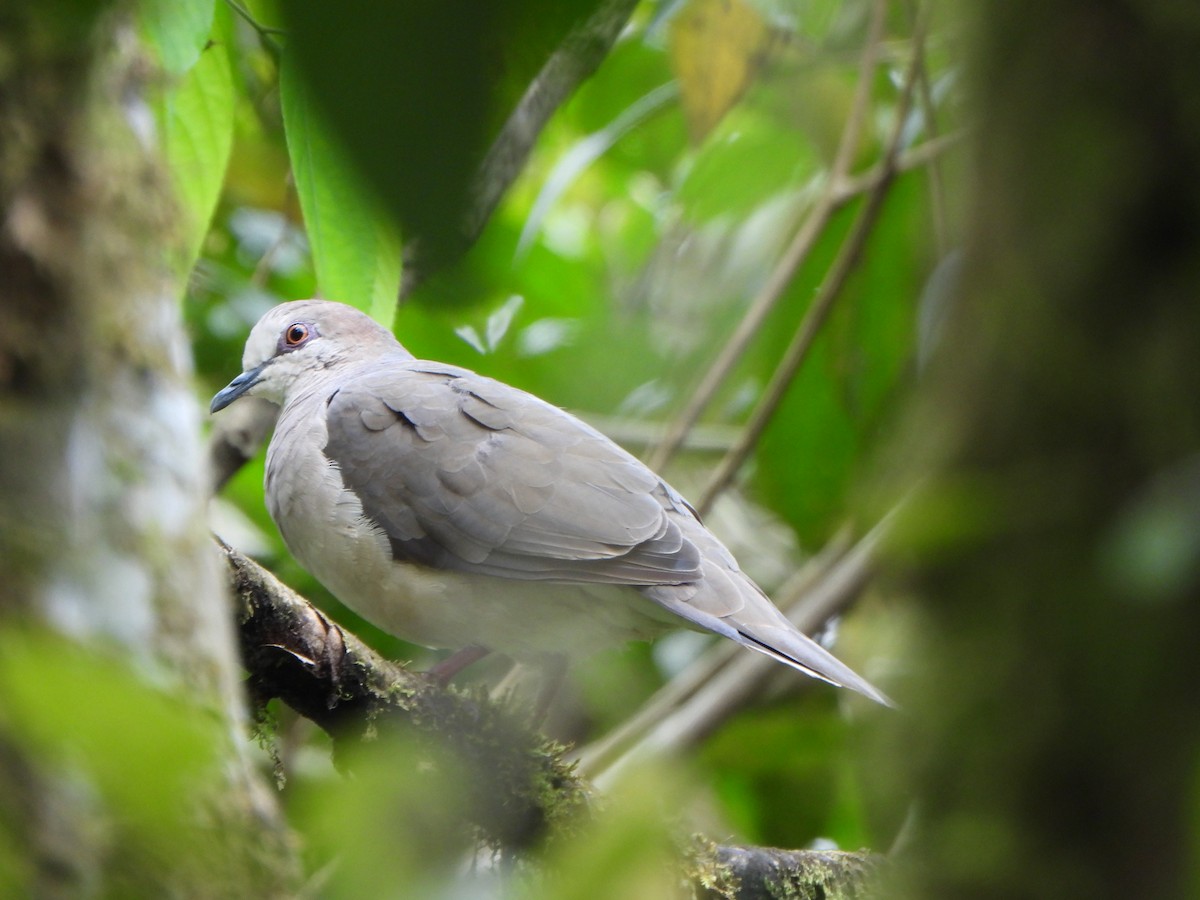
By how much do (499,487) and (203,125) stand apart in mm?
1564

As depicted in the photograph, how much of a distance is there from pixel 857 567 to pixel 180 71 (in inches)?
113

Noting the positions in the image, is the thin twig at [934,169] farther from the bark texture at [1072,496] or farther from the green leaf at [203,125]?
the bark texture at [1072,496]

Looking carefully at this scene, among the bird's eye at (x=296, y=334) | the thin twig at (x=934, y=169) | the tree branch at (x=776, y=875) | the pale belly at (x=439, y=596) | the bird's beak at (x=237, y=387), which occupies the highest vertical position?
the thin twig at (x=934, y=169)

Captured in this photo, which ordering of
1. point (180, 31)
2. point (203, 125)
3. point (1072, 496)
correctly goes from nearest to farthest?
point (1072, 496) < point (180, 31) < point (203, 125)

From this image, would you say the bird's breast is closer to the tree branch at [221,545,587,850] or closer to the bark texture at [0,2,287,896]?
the tree branch at [221,545,587,850]

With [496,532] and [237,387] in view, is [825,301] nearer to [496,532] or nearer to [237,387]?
[496,532]

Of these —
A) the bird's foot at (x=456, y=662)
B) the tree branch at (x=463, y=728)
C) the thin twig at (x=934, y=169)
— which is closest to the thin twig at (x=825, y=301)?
the thin twig at (x=934, y=169)

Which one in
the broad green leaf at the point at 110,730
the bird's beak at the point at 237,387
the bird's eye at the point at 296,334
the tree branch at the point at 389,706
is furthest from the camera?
the bird's eye at the point at 296,334

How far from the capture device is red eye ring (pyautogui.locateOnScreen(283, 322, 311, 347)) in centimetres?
439

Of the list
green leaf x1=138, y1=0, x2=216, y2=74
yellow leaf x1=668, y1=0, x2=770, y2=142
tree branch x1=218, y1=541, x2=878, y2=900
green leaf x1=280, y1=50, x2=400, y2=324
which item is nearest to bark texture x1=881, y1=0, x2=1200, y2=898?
green leaf x1=280, y1=50, x2=400, y2=324

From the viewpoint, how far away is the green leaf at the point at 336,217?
2.10 ft

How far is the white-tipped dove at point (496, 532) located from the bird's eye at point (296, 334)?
0.73 meters

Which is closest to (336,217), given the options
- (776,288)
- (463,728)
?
(463,728)

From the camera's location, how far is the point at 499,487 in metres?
3.50
